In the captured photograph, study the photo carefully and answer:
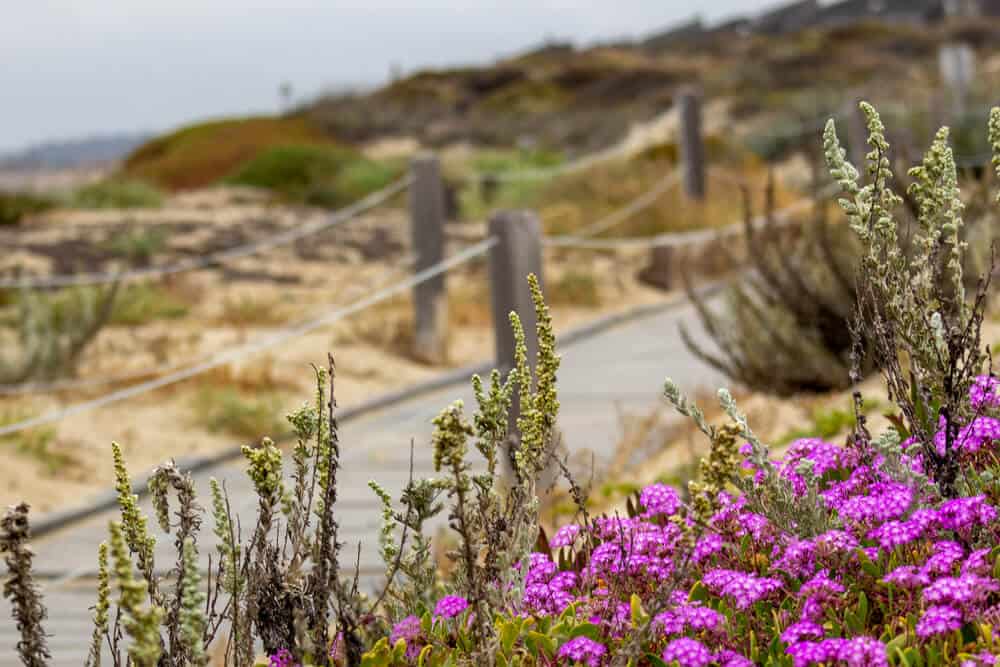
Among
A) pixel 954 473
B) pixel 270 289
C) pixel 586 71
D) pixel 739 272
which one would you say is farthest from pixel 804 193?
pixel 586 71

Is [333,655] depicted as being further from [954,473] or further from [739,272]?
[739,272]

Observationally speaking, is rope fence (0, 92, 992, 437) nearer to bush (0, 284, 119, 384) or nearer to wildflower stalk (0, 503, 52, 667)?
bush (0, 284, 119, 384)

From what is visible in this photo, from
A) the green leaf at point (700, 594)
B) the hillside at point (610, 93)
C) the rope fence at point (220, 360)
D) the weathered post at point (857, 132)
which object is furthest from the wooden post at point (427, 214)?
the hillside at point (610, 93)

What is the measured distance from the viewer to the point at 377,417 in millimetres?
6977

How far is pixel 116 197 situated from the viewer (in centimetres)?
1752

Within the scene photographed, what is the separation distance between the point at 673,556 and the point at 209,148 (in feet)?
89.1

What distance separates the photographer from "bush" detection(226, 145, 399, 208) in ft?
59.9

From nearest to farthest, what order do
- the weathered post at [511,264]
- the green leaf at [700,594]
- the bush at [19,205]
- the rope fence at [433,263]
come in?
the green leaf at [700,594] < the weathered post at [511,264] < the rope fence at [433,263] < the bush at [19,205]

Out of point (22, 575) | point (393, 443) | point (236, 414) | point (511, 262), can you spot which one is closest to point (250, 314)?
point (236, 414)

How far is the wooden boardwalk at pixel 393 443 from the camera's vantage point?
177 inches

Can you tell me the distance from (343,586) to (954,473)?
1.12m

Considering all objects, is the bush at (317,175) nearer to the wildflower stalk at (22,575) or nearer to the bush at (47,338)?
the bush at (47,338)

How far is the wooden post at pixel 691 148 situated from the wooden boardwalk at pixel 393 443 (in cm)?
224

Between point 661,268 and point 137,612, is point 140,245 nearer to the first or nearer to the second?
point 661,268
